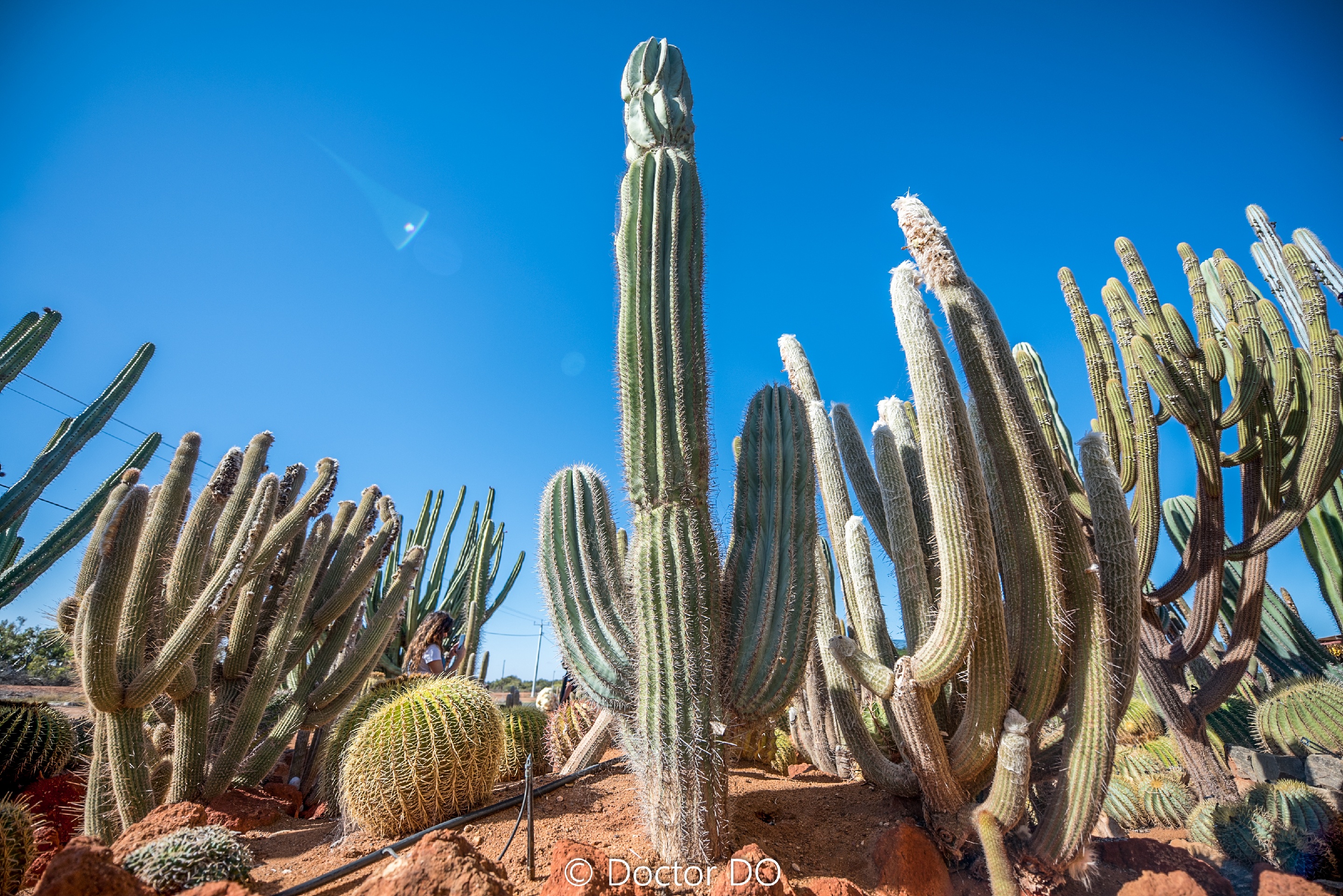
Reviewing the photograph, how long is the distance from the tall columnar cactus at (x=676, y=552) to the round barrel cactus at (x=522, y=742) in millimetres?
2042

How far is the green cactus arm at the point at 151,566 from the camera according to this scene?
3.82 m

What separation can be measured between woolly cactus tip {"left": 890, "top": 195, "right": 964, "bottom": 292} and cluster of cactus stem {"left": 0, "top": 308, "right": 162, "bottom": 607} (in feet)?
25.1

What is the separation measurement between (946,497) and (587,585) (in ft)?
6.16

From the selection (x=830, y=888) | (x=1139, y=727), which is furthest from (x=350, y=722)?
(x=1139, y=727)

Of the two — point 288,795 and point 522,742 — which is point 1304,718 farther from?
point 288,795

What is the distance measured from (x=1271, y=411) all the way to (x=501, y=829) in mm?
6846

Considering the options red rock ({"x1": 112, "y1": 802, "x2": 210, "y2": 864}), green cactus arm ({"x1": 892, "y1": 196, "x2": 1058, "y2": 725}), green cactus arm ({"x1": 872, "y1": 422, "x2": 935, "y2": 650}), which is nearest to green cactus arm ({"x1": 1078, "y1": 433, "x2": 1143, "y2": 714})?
green cactus arm ({"x1": 892, "y1": 196, "x2": 1058, "y2": 725})

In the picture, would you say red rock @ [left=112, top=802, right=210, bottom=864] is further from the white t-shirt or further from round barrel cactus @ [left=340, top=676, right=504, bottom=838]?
the white t-shirt

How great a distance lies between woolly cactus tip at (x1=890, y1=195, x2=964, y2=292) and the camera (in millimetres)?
3504

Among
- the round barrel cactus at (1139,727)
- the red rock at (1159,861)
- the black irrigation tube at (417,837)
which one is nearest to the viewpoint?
the black irrigation tube at (417,837)

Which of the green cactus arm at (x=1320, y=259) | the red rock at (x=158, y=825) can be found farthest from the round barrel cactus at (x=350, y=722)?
the green cactus arm at (x=1320, y=259)

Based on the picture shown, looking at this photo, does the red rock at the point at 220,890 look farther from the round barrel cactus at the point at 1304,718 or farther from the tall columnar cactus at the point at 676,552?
the round barrel cactus at the point at 1304,718

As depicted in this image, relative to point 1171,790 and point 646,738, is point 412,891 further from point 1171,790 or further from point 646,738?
point 1171,790

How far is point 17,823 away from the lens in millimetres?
3072
